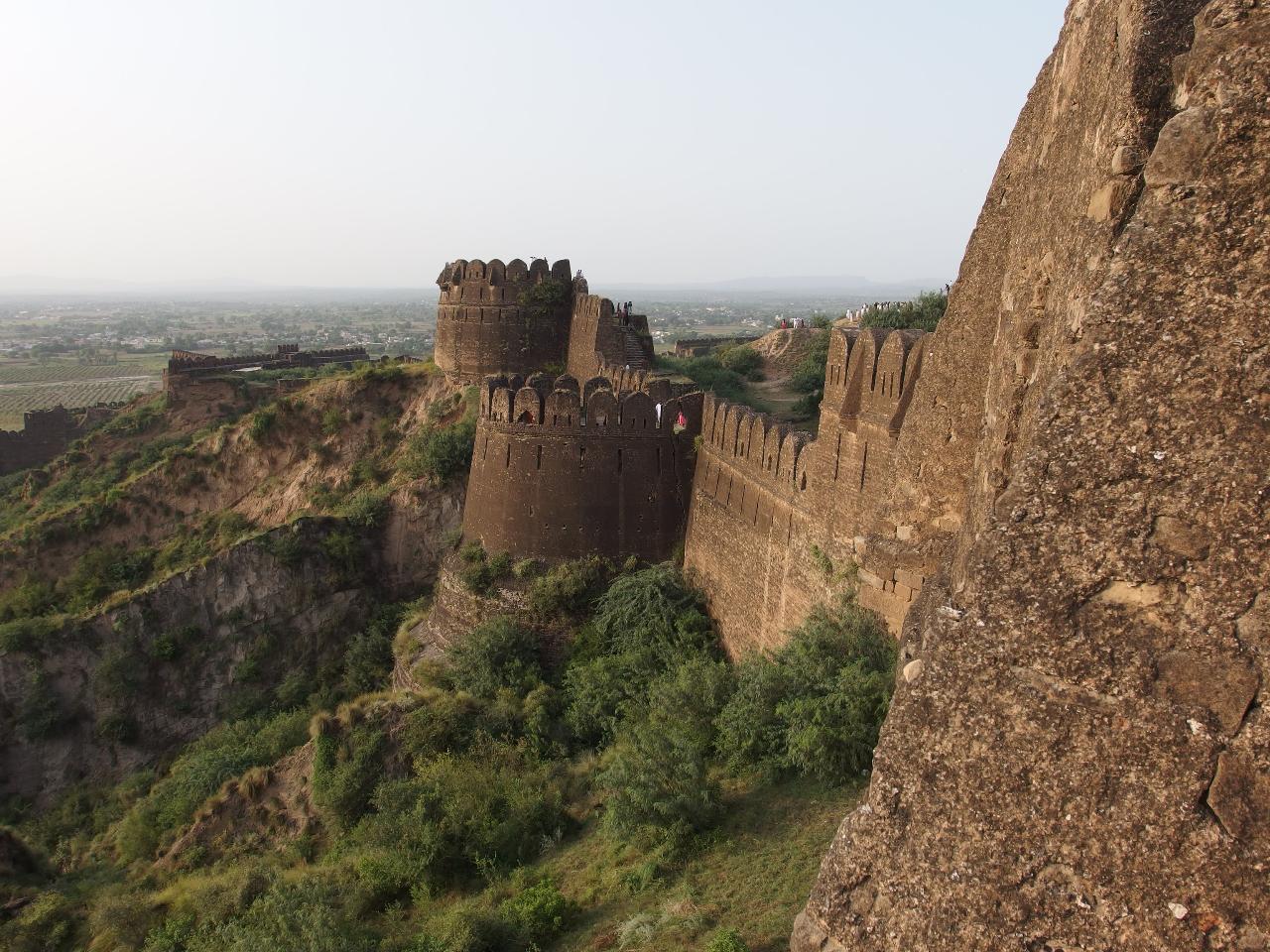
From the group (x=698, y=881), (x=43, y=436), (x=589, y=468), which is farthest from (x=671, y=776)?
(x=43, y=436)

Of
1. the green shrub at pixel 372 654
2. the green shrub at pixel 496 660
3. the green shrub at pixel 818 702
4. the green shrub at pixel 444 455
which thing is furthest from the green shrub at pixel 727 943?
the green shrub at pixel 444 455

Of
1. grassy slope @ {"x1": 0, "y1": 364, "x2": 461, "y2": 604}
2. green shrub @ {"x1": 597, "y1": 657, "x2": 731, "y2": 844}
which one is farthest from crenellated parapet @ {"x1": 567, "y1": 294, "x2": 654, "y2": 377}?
green shrub @ {"x1": 597, "y1": 657, "x2": 731, "y2": 844}

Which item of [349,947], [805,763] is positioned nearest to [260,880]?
[349,947]

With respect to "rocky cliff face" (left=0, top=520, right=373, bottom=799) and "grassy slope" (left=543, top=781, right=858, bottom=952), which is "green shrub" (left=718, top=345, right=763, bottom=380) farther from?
"grassy slope" (left=543, top=781, right=858, bottom=952)

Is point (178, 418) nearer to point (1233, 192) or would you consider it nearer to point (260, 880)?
point (260, 880)

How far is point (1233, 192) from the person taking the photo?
12.5ft

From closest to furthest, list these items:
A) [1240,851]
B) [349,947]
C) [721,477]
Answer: [1240,851]
[349,947]
[721,477]

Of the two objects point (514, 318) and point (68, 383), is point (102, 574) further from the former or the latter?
point (68, 383)

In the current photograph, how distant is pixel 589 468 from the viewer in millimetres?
19703

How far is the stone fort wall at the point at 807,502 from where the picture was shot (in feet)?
37.3

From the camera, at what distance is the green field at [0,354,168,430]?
349ft

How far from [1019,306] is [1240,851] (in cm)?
404

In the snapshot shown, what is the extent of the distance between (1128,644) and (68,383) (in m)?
153

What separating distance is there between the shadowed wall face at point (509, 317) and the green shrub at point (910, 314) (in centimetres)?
1016
